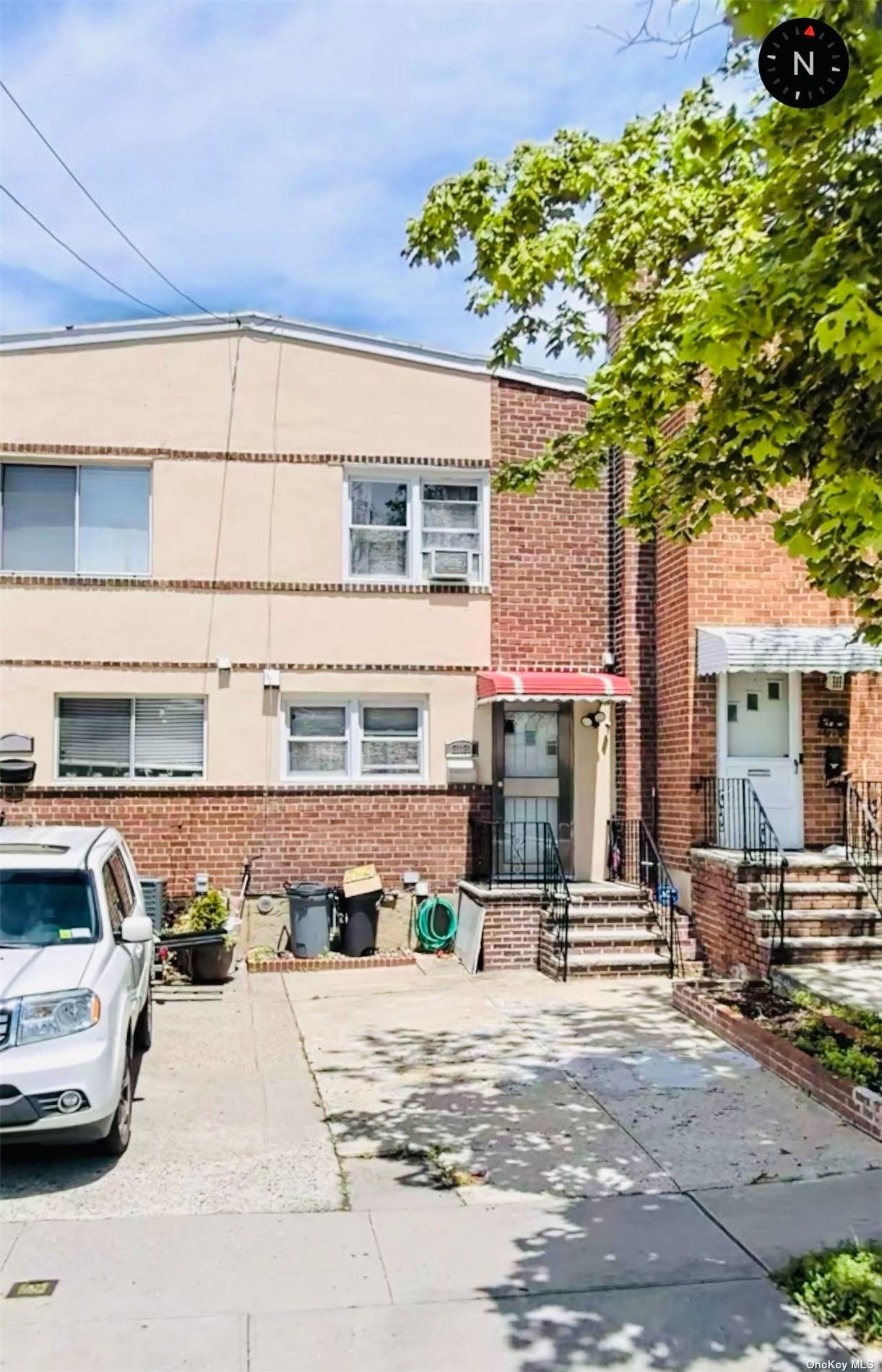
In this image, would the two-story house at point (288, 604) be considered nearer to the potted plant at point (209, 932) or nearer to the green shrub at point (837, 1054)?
the potted plant at point (209, 932)

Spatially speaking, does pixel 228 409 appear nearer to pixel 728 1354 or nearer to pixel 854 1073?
pixel 854 1073

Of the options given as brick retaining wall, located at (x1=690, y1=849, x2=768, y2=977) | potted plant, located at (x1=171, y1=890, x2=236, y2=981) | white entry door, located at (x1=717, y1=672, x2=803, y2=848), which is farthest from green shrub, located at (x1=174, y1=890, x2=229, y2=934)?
white entry door, located at (x1=717, y1=672, x2=803, y2=848)

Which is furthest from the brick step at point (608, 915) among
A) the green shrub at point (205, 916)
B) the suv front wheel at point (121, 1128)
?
the suv front wheel at point (121, 1128)

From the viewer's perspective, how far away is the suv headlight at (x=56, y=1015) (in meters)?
5.54

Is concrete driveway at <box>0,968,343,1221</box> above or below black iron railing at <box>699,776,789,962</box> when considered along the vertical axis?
below

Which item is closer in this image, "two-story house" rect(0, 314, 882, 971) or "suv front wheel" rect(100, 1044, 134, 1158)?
"suv front wheel" rect(100, 1044, 134, 1158)

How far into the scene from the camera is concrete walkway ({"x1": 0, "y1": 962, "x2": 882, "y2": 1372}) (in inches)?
160

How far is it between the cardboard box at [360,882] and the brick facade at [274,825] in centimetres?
26

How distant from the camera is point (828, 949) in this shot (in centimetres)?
1021

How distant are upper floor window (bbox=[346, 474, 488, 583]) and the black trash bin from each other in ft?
12.6

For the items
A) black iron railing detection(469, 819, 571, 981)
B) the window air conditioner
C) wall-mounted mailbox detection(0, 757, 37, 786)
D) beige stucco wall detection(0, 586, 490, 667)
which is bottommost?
black iron railing detection(469, 819, 571, 981)

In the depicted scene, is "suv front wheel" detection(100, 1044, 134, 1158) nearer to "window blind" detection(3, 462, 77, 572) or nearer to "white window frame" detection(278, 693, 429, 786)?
"white window frame" detection(278, 693, 429, 786)

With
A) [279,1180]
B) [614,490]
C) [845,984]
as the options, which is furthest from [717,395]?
[614,490]

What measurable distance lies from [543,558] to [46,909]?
8452mm
